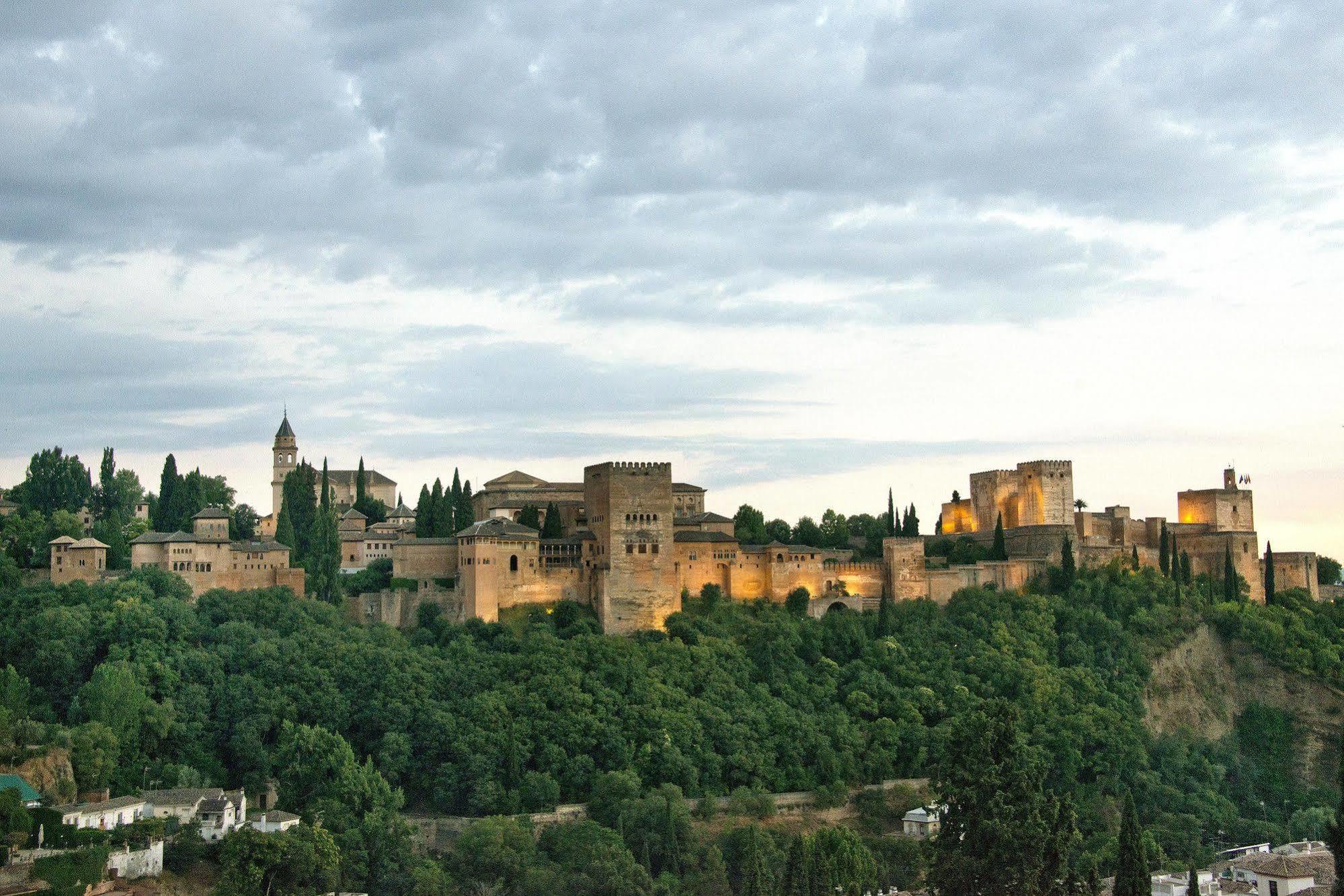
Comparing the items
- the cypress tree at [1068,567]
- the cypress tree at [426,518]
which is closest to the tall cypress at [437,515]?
the cypress tree at [426,518]

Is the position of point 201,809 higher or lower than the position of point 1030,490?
lower

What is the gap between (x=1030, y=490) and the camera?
73312 mm

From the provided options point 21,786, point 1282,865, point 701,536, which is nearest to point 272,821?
point 21,786

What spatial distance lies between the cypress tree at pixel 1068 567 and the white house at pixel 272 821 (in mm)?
33506

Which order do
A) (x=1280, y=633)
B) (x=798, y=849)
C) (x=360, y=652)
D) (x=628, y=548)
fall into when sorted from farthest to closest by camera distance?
(x=1280, y=633) → (x=628, y=548) → (x=360, y=652) → (x=798, y=849)

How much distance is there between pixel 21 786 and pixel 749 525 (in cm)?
3381

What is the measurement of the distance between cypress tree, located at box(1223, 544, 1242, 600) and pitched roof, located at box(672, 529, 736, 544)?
21.0 meters

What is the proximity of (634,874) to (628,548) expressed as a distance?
56.4 feet

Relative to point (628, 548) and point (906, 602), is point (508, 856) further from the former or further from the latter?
point (906, 602)

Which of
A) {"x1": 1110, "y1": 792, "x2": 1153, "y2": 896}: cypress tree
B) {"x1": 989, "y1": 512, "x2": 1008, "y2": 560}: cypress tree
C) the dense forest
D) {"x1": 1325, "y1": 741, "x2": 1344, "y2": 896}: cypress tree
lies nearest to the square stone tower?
the dense forest

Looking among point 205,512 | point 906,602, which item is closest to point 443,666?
point 205,512

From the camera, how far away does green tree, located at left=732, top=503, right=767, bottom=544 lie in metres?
70.0

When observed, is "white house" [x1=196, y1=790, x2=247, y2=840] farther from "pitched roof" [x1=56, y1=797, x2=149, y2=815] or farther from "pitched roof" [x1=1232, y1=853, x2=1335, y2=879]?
"pitched roof" [x1=1232, y1=853, x2=1335, y2=879]

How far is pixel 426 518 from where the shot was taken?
67.4 metres
